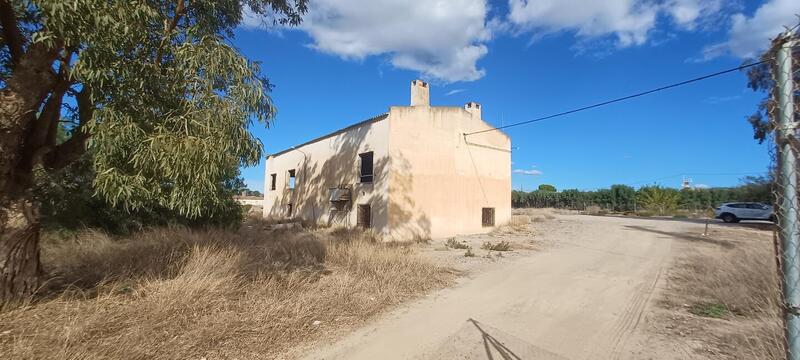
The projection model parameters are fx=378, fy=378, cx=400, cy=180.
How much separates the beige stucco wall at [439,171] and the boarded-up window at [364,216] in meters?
1.70

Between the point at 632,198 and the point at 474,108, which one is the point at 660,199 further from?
the point at 474,108

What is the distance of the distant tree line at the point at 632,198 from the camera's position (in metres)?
41.0

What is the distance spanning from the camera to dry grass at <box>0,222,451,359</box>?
3.74 meters

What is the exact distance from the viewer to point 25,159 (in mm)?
4613

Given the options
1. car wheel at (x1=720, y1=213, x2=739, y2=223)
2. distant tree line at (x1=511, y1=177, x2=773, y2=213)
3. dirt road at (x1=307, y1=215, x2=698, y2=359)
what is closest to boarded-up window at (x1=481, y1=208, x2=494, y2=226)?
dirt road at (x1=307, y1=215, x2=698, y2=359)

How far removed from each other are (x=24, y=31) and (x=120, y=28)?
3.14 m

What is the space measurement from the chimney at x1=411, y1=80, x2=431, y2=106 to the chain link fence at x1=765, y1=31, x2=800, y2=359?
49.5ft

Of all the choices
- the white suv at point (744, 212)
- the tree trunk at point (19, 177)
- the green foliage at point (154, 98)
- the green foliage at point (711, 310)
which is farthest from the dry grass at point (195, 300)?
the white suv at point (744, 212)

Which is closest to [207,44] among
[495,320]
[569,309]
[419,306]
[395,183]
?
[419,306]

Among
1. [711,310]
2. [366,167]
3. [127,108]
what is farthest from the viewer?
[366,167]

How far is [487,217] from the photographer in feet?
61.8

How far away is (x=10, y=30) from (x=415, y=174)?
1253 cm

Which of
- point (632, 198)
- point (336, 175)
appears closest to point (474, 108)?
point (336, 175)

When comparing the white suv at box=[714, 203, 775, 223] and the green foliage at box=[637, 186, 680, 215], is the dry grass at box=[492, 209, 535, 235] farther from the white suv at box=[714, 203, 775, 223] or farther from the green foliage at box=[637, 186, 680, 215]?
the green foliage at box=[637, 186, 680, 215]
